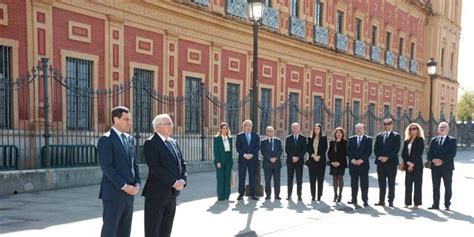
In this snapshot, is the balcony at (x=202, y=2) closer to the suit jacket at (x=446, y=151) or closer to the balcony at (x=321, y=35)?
the balcony at (x=321, y=35)

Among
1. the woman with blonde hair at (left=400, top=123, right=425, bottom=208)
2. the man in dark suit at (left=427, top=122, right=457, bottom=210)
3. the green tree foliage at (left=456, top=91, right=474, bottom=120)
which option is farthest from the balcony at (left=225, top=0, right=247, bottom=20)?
the green tree foliage at (left=456, top=91, right=474, bottom=120)

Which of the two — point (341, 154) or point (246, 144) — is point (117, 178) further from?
point (341, 154)

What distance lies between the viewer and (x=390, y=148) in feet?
30.2

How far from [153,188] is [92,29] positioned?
9.34 meters

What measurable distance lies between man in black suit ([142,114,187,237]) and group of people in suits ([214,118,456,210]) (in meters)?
4.02

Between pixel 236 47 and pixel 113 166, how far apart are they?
14448 millimetres

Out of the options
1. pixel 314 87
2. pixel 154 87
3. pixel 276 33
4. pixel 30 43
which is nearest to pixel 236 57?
pixel 276 33

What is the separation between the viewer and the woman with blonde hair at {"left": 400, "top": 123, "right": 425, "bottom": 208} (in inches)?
359

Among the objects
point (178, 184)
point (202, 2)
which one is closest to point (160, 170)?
point (178, 184)

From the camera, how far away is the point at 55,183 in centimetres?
1005

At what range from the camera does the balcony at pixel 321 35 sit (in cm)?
2320

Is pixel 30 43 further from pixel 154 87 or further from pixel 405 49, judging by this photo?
pixel 405 49

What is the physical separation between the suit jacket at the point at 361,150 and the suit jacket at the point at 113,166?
18.8 ft

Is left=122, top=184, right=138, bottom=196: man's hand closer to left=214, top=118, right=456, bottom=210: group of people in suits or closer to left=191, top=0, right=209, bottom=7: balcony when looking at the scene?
left=214, top=118, right=456, bottom=210: group of people in suits
